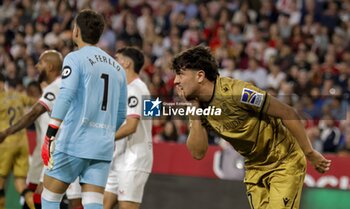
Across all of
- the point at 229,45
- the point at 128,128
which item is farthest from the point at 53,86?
the point at 229,45

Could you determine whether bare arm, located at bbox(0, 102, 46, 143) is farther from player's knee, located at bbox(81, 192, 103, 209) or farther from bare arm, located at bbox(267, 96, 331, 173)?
bare arm, located at bbox(267, 96, 331, 173)

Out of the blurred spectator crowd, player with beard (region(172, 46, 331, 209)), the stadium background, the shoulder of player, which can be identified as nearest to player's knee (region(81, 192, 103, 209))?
player with beard (region(172, 46, 331, 209))

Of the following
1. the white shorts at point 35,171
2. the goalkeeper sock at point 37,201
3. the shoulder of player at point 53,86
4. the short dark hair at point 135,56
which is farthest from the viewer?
the white shorts at point 35,171

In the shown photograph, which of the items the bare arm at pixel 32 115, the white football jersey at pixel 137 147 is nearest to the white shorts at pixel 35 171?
the bare arm at pixel 32 115

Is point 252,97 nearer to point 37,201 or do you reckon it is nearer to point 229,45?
point 37,201

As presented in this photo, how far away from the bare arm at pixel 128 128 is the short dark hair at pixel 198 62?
2184 mm

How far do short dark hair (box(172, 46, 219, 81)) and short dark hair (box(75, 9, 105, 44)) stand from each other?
1138mm

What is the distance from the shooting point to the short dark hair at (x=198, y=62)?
20.1ft

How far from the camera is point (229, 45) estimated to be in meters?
16.2

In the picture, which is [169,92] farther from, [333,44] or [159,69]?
[333,44]

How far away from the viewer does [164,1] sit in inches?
734

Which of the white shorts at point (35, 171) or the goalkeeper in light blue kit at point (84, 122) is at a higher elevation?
the goalkeeper in light blue kit at point (84, 122)

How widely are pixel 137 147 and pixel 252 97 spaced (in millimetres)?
3015

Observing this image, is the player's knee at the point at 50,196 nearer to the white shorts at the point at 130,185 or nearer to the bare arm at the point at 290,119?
the white shorts at the point at 130,185
